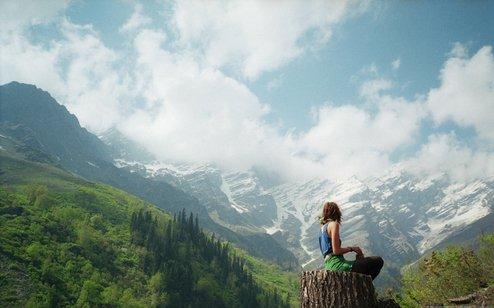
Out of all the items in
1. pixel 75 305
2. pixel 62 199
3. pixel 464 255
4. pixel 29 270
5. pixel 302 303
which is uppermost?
pixel 62 199

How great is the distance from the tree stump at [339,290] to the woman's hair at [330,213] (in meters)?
1.52

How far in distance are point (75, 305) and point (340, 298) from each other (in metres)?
121

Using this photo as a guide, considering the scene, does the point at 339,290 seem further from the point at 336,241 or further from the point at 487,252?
the point at 487,252

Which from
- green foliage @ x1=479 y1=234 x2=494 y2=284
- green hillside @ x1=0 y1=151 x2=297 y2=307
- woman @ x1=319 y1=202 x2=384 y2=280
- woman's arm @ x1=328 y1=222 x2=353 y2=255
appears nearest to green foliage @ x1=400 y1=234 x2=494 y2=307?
green foliage @ x1=479 y1=234 x2=494 y2=284

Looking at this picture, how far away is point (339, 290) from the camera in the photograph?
7.96m

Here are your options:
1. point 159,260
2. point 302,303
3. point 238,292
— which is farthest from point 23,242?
point 302,303

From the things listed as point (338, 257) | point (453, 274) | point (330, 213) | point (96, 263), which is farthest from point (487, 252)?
point (96, 263)

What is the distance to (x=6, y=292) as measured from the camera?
98125 mm

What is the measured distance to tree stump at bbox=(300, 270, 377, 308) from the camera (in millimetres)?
7895

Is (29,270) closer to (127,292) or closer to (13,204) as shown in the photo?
(127,292)


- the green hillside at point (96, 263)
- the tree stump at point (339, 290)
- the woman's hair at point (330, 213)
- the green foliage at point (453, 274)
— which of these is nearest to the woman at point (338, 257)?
Answer: the woman's hair at point (330, 213)

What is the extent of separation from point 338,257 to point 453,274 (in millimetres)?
25704

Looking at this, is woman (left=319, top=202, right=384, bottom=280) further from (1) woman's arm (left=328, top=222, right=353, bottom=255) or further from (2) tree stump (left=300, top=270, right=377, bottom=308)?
(2) tree stump (left=300, top=270, right=377, bottom=308)

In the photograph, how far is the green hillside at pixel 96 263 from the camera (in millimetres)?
112225
